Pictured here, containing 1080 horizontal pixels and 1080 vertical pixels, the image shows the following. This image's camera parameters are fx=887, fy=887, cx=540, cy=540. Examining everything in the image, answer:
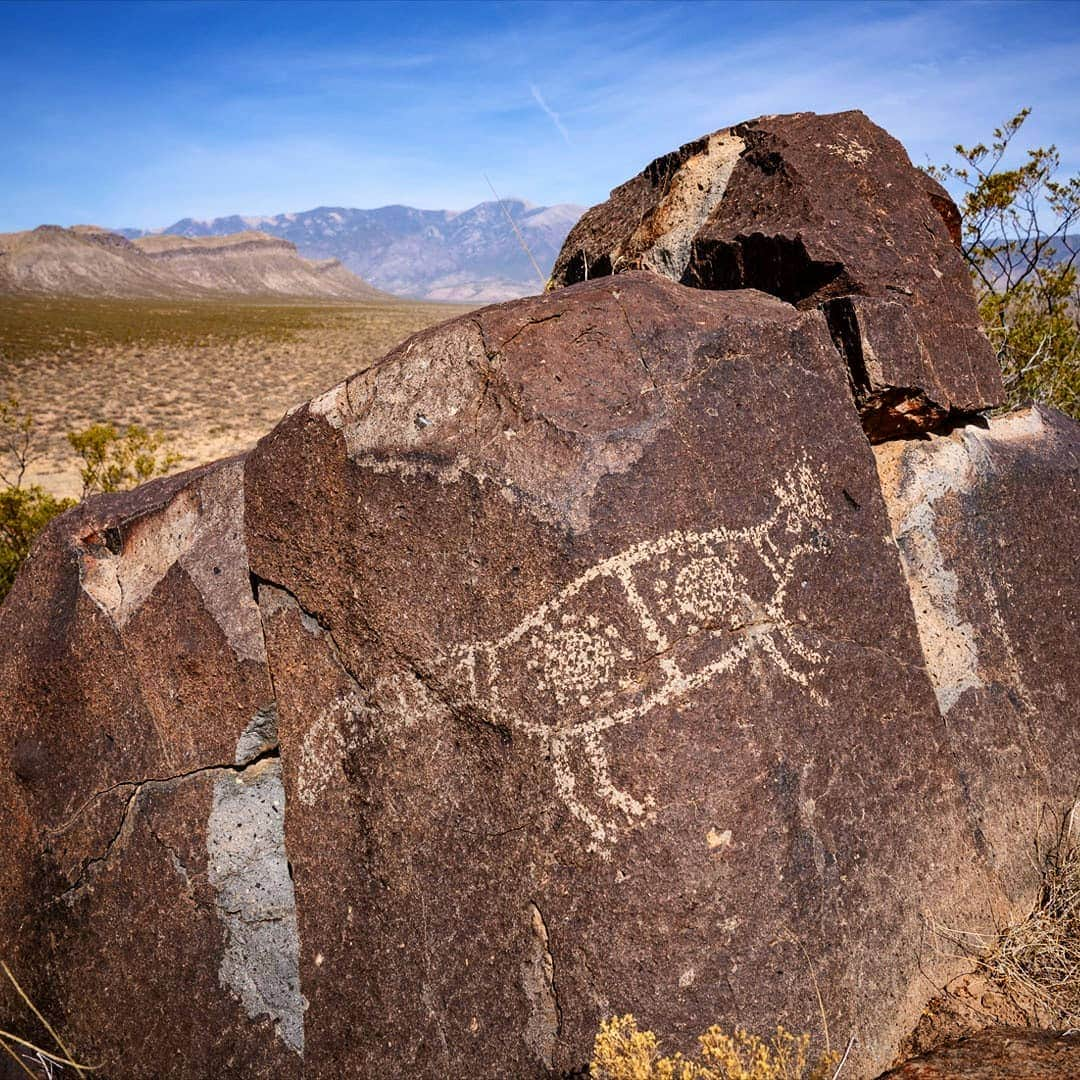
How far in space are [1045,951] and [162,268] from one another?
169642 mm

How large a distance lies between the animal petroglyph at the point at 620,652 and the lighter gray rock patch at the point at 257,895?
992 millimetres

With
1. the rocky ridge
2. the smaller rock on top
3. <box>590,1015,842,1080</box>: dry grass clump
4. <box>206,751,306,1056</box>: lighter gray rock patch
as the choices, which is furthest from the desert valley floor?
<box>590,1015,842,1080</box>: dry grass clump

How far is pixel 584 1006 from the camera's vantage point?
2.30 m

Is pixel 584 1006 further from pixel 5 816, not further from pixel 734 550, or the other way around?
pixel 5 816

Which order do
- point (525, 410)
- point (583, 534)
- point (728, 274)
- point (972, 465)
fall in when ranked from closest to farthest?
point (583, 534)
point (525, 410)
point (972, 465)
point (728, 274)

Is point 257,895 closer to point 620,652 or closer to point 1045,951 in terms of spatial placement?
point 620,652

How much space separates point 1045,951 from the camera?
2674mm

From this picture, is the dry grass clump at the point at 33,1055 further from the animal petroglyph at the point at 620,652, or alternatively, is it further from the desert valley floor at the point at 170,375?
the desert valley floor at the point at 170,375

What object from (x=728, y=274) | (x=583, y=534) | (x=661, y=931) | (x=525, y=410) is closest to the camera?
(x=661, y=931)

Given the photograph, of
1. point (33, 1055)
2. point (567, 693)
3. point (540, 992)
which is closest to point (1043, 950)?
point (540, 992)

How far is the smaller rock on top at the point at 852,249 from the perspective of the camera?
3.28m

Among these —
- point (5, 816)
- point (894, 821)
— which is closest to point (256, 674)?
point (5, 816)

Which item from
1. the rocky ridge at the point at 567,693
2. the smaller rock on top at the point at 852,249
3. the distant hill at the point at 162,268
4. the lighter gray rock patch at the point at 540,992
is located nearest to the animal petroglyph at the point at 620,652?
the rocky ridge at the point at 567,693

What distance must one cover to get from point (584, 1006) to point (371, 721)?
101cm
